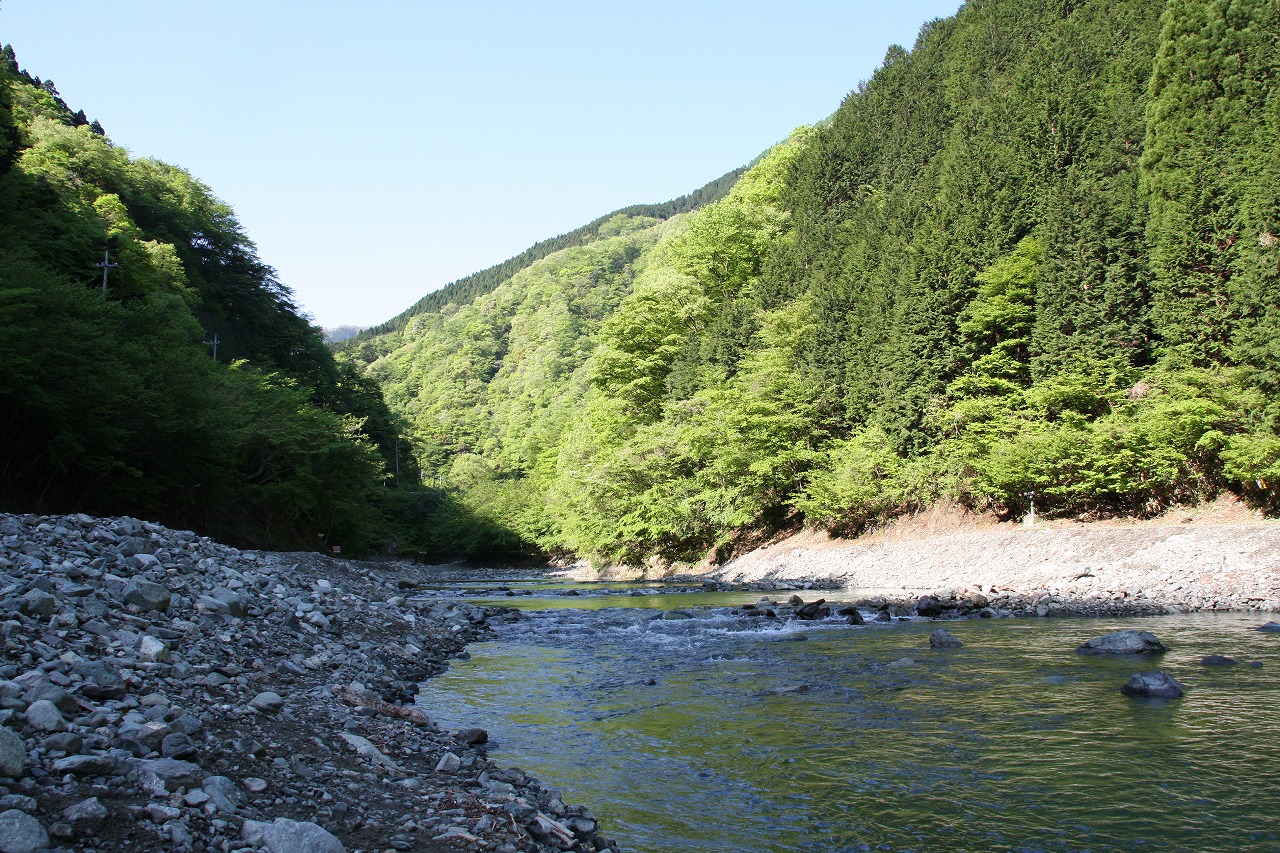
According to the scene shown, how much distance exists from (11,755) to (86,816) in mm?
599

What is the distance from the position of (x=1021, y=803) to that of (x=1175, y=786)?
1483 mm

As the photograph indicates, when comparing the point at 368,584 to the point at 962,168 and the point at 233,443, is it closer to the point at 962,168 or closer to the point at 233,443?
the point at 233,443

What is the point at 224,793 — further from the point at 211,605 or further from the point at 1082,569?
the point at 1082,569

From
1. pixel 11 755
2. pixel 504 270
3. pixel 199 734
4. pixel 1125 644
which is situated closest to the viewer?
pixel 11 755

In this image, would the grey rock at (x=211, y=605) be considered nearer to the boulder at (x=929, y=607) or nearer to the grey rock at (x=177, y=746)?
the grey rock at (x=177, y=746)

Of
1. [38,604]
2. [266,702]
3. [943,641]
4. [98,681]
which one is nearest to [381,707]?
[266,702]

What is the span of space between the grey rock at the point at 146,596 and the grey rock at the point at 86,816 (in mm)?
4613

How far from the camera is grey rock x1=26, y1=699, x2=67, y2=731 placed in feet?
14.5

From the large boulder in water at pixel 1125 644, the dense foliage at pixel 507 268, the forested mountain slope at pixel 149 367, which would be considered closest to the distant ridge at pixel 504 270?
the dense foliage at pixel 507 268

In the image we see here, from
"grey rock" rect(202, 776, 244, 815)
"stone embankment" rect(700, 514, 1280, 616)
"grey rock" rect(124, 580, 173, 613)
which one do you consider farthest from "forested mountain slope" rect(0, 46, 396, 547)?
"stone embankment" rect(700, 514, 1280, 616)

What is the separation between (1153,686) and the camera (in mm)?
9344

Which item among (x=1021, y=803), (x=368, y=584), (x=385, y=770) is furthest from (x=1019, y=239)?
(x=385, y=770)

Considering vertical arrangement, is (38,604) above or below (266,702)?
above

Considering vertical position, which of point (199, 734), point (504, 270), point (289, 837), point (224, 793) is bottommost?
point (289, 837)
